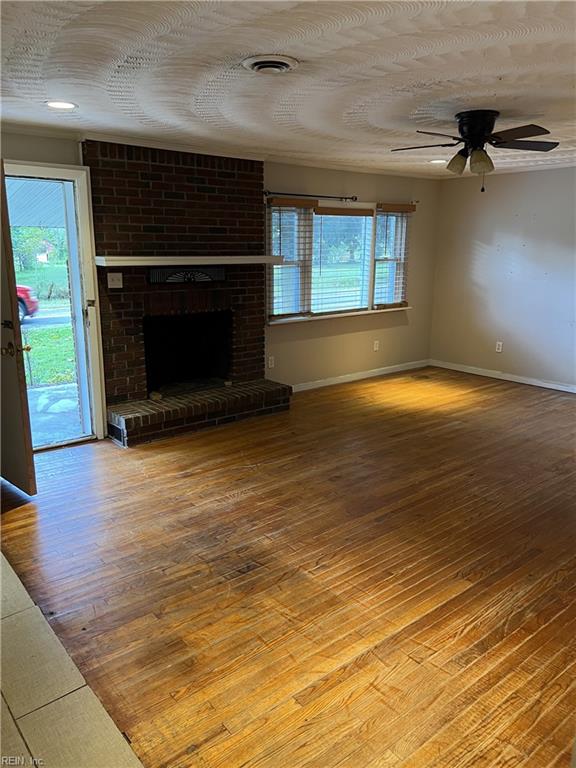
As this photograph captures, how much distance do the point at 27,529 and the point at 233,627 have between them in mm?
1409

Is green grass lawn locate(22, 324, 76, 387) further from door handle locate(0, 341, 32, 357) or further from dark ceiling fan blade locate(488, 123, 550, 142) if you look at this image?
dark ceiling fan blade locate(488, 123, 550, 142)

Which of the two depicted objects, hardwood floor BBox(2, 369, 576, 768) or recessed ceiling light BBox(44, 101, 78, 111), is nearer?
hardwood floor BBox(2, 369, 576, 768)

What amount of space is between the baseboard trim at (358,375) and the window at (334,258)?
29.3 inches

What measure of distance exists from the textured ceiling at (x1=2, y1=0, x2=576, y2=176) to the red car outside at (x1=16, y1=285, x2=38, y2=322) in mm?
1319

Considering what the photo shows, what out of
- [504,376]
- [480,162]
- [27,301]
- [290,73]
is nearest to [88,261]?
[27,301]

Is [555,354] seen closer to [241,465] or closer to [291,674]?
[241,465]

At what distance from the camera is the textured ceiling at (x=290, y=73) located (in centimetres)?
182

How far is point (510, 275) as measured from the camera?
6.12m

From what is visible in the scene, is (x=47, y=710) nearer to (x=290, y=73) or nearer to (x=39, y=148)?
(x=290, y=73)

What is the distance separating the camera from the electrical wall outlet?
13.8 feet

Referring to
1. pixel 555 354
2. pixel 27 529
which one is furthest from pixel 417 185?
pixel 27 529

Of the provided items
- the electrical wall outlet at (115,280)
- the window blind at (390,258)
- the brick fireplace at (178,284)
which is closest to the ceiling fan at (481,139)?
the brick fireplace at (178,284)

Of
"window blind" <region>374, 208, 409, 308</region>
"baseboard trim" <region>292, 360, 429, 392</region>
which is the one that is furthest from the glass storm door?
"window blind" <region>374, 208, 409, 308</region>

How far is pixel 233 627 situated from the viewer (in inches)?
87.7
